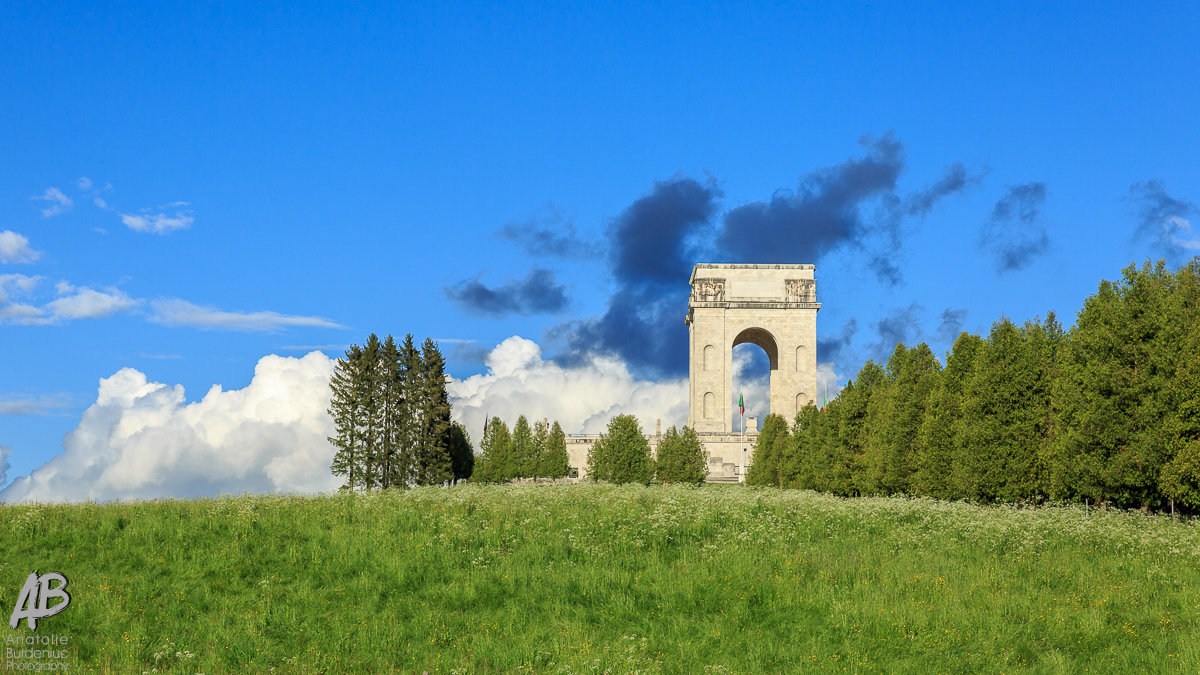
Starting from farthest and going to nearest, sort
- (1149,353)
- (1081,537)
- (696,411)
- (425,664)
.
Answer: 1. (696,411)
2. (1149,353)
3. (1081,537)
4. (425,664)

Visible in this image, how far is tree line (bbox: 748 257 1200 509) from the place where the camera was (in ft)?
92.8

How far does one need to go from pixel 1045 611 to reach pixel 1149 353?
1706 centimetres

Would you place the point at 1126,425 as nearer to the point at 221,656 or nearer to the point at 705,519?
the point at 705,519

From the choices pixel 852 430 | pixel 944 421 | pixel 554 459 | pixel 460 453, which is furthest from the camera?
pixel 554 459

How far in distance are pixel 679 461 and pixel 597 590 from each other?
57.2 meters

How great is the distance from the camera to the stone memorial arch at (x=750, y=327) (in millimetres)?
103812

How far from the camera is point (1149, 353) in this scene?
2906 centimetres

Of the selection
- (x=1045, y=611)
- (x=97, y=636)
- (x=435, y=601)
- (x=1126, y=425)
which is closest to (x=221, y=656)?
(x=97, y=636)

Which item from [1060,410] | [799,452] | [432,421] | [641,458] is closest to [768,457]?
[799,452]

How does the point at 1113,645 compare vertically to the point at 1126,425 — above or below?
below

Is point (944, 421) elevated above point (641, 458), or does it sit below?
above

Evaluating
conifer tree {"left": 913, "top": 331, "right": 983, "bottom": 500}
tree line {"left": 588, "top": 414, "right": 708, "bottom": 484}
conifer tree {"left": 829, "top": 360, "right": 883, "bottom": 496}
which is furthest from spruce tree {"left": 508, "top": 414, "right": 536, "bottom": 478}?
conifer tree {"left": 913, "top": 331, "right": 983, "bottom": 500}

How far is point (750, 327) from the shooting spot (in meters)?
104

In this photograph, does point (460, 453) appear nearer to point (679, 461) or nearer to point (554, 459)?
point (554, 459)
